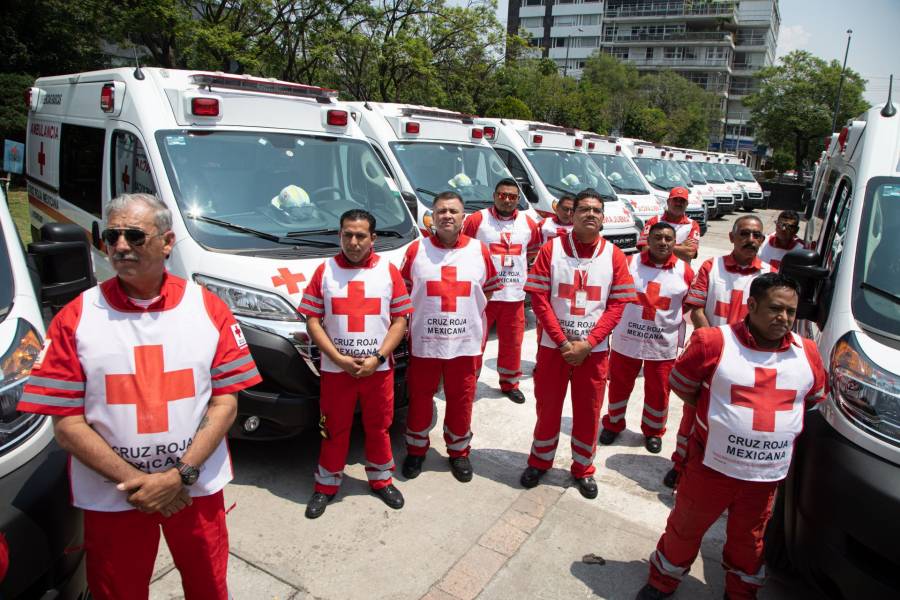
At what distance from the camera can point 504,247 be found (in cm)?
561

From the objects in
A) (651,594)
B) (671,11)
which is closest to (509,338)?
(651,594)

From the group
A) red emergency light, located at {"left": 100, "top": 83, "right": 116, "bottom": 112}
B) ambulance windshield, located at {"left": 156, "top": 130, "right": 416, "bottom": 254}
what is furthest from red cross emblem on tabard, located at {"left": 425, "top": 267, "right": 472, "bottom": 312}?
red emergency light, located at {"left": 100, "top": 83, "right": 116, "bottom": 112}

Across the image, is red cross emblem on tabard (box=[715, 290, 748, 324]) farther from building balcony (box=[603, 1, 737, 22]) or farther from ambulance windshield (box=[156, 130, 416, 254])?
building balcony (box=[603, 1, 737, 22])

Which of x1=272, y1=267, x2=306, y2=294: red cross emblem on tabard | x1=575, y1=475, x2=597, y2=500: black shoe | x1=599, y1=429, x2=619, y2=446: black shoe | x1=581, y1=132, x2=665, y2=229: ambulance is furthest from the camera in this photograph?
x1=581, y1=132, x2=665, y2=229: ambulance

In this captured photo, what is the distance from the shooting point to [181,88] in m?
4.23

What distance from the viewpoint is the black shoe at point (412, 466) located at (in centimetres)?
395

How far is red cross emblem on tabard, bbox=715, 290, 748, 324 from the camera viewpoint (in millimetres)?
3924

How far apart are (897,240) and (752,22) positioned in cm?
8403

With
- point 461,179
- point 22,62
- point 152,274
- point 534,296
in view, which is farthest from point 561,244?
point 22,62

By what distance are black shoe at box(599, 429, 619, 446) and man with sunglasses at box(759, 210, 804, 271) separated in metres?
1.84

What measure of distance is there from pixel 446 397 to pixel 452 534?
0.86m

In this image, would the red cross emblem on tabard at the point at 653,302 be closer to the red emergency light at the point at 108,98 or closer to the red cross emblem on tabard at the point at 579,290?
the red cross emblem on tabard at the point at 579,290

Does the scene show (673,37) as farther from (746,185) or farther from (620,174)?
(620,174)

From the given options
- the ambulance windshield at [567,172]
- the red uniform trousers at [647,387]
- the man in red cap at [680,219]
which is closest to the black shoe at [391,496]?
the red uniform trousers at [647,387]
